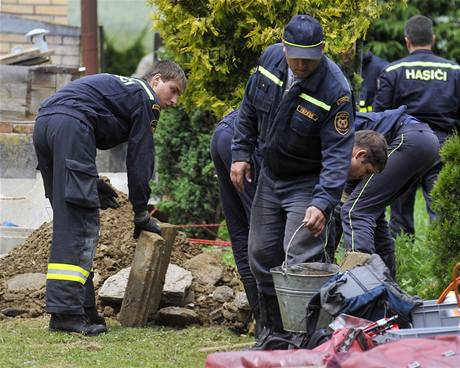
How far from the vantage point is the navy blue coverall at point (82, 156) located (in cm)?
672

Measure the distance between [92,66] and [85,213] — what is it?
550 centimetres

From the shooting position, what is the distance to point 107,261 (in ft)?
26.4

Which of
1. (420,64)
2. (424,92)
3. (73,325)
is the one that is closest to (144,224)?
(73,325)

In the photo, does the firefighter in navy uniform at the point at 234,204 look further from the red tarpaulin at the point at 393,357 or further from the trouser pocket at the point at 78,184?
the red tarpaulin at the point at 393,357

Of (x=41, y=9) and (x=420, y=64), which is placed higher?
(x=420, y=64)

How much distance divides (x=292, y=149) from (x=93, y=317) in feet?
6.70

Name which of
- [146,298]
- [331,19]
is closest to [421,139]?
[331,19]

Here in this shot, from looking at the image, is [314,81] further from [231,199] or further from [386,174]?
[386,174]

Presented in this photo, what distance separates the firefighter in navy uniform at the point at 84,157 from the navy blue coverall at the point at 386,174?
4.61 ft

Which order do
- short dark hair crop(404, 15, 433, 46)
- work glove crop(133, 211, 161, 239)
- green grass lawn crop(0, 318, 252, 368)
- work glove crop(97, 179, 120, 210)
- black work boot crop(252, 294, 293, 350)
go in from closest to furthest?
green grass lawn crop(0, 318, 252, 368) < black work boot crop(252, 294, 293, 350) < work glove crop(133, 211, 161, 239) < work glove crop(97, 179, 120, 210) < short dark hair crop(404, 15, 433, 46)

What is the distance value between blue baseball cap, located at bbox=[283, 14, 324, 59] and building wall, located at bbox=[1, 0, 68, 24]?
362 inches

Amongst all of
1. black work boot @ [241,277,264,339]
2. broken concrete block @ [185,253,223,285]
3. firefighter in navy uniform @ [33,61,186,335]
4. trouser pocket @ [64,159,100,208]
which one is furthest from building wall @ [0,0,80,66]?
black work boot @ [241,277,264,339]

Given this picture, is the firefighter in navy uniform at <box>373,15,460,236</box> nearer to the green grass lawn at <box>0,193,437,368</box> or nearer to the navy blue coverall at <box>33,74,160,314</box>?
the green grass lawn at <box>0,193,437,368</box>

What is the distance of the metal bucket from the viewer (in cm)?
547
